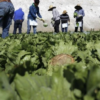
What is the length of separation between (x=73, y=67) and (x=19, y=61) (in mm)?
717

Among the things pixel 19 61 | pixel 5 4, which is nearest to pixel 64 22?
pixel 5 4

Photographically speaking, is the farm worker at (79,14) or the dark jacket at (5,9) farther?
the farm worker at (79,14)

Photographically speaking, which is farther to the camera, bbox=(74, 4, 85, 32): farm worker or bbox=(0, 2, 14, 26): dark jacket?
bbox=(74, 4, 85, 32): farm worker

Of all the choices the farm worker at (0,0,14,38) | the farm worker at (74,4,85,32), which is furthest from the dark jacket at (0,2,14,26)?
the farm worker at (74,4,85,32)

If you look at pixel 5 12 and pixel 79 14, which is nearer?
pixel 5 12

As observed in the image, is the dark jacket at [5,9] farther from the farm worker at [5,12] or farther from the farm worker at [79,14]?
the farm worker at [79,14]

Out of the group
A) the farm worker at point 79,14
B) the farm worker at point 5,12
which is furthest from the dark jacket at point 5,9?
the farm worker at point 79,14

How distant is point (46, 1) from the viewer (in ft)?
101

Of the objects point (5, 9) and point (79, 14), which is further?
point (79, 14)

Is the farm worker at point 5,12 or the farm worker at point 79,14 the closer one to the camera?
the farm worker at point 5,12

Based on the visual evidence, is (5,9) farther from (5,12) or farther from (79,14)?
(79,14)

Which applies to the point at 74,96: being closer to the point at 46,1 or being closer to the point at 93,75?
the point at 93,75

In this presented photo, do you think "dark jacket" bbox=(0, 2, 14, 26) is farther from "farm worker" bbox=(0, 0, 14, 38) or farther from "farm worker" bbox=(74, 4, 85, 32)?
"farm worker" bbox=(74, 4, 85, 32)

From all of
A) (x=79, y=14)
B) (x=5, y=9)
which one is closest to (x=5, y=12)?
(x=5, y=9)
